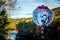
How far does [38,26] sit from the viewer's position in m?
2.35

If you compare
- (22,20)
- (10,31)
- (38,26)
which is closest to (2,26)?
(10,31)

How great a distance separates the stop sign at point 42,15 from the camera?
2.36 m

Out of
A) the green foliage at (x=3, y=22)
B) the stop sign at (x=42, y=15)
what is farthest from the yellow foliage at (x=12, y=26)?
the stop sign at (x=42, y=15)

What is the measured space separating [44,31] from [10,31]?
0.43m

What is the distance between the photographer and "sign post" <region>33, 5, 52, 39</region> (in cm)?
235

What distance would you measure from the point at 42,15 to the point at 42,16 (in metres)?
0.01

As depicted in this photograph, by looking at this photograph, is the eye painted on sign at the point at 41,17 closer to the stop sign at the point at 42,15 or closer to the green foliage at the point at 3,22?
the stop sign at the point at 42,15

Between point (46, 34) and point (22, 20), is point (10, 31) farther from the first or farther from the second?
point (46, 34)

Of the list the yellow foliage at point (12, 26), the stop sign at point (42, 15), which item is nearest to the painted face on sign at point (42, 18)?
the stop sign at point (42, 15)

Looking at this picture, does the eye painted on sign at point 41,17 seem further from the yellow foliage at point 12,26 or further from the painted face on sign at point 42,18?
the yellow foliage at point 12,26

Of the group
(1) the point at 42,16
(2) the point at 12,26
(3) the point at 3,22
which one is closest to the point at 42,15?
(1) the point at 42,16

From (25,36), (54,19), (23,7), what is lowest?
(25,36)

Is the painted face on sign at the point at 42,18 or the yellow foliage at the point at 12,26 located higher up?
the painted face on sign at the point at 42,18

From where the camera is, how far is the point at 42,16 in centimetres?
238
